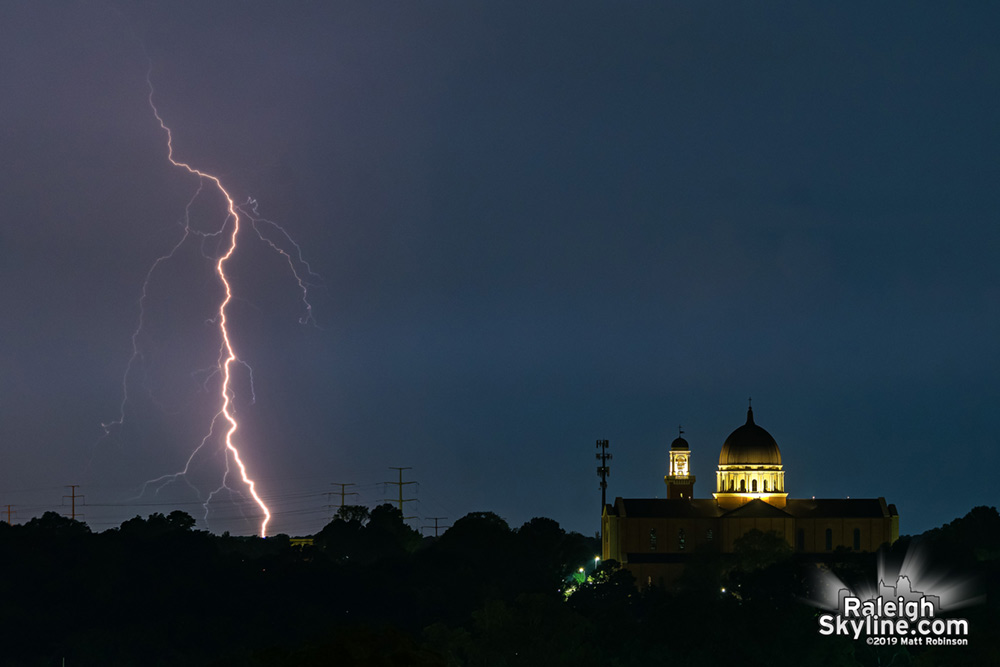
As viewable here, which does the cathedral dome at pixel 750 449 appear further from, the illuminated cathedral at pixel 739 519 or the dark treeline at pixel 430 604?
the dark treeline at pixel 430 604

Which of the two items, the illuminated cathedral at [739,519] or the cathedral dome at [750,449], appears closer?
the illuminated cathedral at [739,519]

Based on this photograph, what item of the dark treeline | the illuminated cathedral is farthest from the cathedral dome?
the dark treeline

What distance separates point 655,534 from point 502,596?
41.8m

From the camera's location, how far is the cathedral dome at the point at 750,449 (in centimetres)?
16125

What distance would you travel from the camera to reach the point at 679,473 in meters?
172

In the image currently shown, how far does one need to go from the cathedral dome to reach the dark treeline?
1441 centimetres

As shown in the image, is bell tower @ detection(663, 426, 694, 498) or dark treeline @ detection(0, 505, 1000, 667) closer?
dark treeline @ detection(0, 505, 1000, 667)

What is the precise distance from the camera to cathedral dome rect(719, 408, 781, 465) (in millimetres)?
161250

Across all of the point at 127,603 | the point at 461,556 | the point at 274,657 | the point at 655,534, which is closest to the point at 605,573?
the point at 461,556

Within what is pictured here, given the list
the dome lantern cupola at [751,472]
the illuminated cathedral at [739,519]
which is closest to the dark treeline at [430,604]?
the illuminated cathedral at [739,519]

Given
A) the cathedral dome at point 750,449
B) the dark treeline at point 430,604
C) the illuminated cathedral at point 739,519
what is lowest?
the dark treeline at point 430,604

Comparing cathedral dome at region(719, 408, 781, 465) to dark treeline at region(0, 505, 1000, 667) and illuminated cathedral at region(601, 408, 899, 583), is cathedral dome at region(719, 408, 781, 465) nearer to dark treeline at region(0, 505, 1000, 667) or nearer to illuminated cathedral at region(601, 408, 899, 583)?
illuminated cathedral at region(601, 408, 899, 583)

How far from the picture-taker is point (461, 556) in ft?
457

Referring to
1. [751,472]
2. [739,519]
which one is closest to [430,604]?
[739,519]
